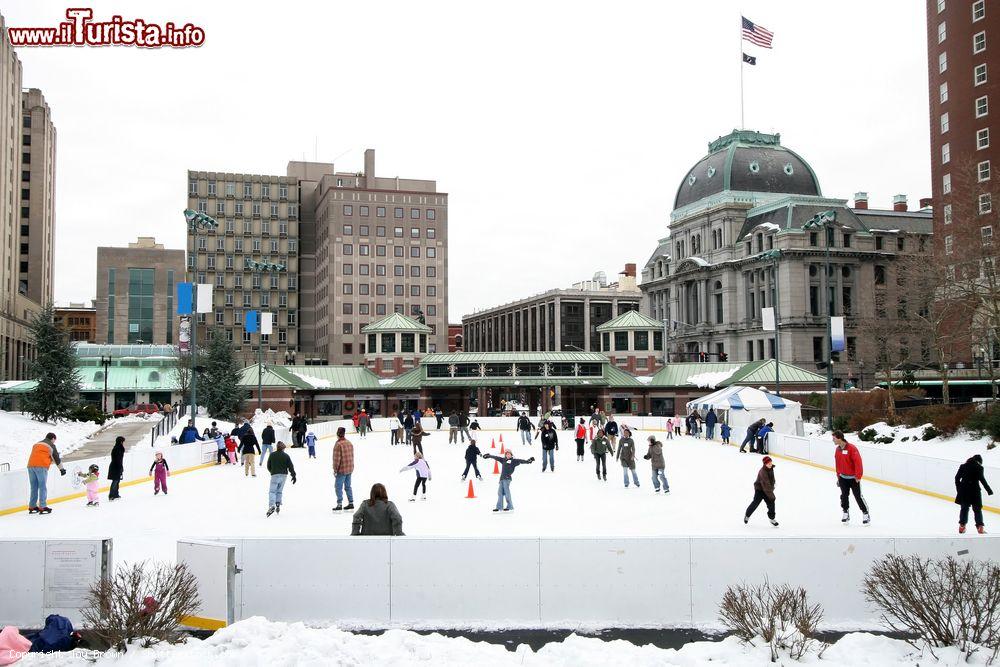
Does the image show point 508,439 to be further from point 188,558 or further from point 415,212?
point 415,212

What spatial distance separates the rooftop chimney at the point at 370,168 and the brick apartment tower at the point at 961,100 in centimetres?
7104

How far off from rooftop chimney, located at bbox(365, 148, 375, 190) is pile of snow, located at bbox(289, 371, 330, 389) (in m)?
49.3

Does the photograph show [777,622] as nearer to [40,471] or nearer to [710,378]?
[40,471]

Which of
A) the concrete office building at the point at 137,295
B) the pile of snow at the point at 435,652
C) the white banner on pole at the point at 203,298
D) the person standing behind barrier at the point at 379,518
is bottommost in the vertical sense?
the pile of snow at the point at 435,652

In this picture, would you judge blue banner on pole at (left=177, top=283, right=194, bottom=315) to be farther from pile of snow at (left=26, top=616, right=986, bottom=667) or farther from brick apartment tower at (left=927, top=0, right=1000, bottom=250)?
brick apartment tower at (left=927, top=0, right=1000, bottom=250)

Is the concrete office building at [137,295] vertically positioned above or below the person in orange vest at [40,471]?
above

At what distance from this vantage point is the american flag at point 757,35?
68062 millimetres

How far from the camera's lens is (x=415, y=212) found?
109m

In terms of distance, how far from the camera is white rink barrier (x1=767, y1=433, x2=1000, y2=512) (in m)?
19.2

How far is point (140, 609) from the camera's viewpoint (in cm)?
874

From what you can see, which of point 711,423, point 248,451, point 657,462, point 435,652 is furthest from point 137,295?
point 435,652

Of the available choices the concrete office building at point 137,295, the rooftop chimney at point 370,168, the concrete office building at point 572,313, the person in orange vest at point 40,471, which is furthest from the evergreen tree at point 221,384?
the concrete office building at point 572,313

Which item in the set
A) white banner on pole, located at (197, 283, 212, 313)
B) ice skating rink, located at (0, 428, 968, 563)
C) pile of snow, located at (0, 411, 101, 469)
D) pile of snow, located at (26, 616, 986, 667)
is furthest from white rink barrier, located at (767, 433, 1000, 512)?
pile of snow, located at (0, 411, 101, 469)

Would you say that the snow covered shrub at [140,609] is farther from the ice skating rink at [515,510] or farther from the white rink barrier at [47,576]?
the ice skating rink at [515,510]
